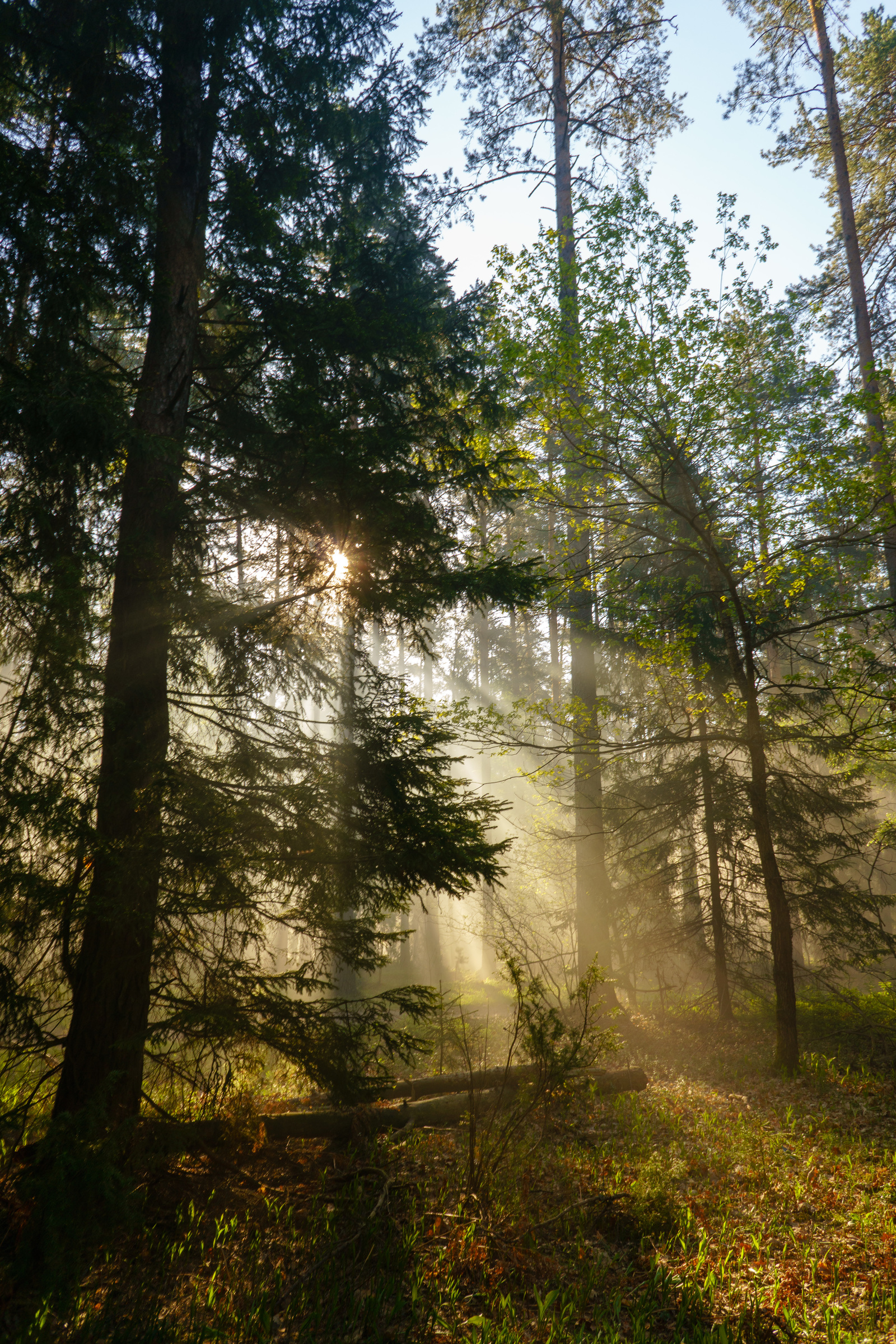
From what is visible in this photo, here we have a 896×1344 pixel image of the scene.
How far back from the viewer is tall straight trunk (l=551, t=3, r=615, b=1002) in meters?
9.91

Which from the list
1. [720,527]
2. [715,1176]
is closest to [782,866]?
[720,527]

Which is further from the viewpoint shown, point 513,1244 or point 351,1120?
point 351,1120

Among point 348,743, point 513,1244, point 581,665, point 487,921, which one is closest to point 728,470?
point 581,665

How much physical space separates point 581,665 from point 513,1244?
8.85 meters

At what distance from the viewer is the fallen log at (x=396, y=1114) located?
19.7 feet

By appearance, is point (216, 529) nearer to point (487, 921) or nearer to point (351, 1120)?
point (351, 1120)

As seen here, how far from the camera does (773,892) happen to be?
8.69m

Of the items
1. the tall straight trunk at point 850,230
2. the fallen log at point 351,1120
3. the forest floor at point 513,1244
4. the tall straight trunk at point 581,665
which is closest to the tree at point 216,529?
the fallen log at point 351,1120

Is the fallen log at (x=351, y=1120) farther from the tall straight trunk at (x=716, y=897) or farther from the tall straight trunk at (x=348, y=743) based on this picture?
the tall straight trunk at (x=716, y=897)

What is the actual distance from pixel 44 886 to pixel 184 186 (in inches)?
267

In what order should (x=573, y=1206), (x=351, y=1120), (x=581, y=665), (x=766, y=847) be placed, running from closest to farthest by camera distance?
1. (x=573, y=1206)
2. (x=351, y=1120)
3. (x=766, y=847)
4. (x=581, y=665)

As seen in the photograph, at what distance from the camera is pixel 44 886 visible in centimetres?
434

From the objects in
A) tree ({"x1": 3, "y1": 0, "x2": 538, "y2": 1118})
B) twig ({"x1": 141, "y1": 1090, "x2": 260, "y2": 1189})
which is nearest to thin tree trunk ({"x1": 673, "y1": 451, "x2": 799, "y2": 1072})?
tree ({"x1": 3, "y1": 0, "x2": 538, "y2": 1118})

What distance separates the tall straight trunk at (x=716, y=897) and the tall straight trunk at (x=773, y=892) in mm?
2427
